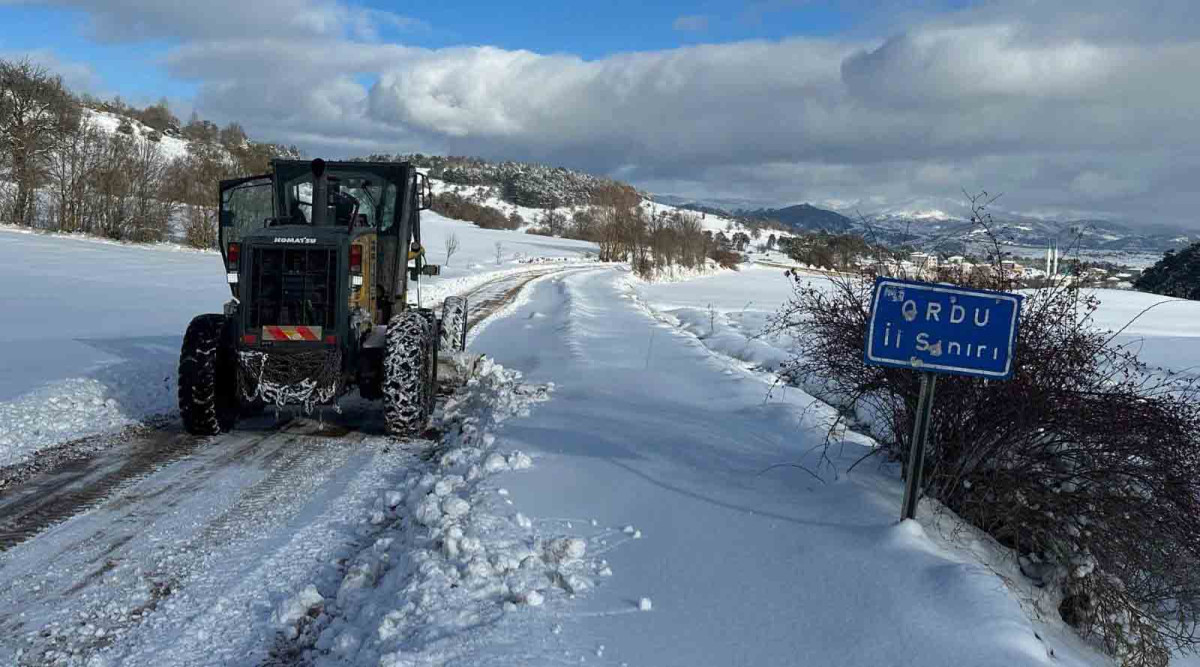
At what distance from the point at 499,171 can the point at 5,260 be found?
16343cm

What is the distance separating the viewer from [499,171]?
188125 mm

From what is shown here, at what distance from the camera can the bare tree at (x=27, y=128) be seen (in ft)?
141

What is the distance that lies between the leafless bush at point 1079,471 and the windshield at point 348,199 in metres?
5.84

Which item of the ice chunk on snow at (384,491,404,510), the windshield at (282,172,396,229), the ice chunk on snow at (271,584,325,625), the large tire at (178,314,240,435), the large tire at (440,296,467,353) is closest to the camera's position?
the ice chunk on snow at (271,584,325,625)

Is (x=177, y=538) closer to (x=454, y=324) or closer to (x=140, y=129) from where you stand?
(x=454, y=324)

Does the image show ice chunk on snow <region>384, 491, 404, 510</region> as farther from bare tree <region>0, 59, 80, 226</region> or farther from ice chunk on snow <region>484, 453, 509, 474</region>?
bare tree <region>0, 59, 80, 226</region>

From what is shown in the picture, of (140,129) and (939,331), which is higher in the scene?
(140,129)

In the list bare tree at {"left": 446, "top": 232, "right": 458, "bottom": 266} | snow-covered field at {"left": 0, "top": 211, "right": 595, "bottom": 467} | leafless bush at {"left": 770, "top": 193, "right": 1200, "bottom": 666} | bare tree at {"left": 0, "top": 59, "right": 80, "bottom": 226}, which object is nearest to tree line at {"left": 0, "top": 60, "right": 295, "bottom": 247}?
bare tree at {"left": 0, "top": 59, "right": 80, "bottom": 226}

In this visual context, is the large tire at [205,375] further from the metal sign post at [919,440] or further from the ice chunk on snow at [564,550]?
the metal sign post at [919,440]

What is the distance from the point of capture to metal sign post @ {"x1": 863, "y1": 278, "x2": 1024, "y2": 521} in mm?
4188

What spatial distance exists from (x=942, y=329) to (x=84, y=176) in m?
50.9

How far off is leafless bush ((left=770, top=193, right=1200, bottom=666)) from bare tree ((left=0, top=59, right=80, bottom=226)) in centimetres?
5048

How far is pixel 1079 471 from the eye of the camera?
16.4ft

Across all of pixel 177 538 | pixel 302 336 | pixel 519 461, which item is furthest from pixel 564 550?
pixel 302 336
